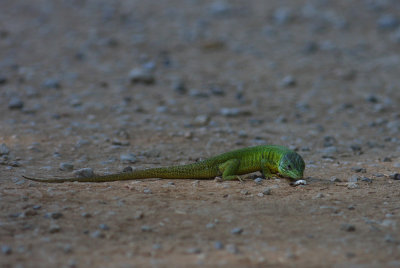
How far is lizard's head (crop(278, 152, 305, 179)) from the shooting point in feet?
19.2

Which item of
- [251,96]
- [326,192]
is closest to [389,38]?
[251,96]

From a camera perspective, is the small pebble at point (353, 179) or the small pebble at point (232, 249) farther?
the small pebble at point (353, 179)

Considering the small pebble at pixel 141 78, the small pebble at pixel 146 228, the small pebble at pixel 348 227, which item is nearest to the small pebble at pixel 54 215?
the small pebble at pixel 146 228

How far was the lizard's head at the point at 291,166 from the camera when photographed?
19.2 ft

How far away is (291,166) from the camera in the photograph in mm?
5898

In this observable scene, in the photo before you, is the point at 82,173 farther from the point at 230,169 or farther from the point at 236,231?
the point at 236,231

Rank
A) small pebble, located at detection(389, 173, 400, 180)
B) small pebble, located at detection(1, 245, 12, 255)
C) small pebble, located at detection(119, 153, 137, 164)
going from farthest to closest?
small pebble, located at detection(119, 153, 137, 164)
small pebble, located at detection(389, 173, 400, 180)
small pebble, located at detection(1, 245, 12, 255)

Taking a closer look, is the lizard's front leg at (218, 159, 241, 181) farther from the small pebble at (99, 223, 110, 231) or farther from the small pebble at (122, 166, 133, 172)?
the small pebble at (99, 223, 110, 231)

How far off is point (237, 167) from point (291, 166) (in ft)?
2.14

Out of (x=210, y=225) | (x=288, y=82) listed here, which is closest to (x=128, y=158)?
(x=210, y=225)

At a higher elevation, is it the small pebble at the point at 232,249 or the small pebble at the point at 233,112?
the small pebble at the point at 233,112

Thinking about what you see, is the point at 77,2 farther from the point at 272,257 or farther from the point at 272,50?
the point at 272,257

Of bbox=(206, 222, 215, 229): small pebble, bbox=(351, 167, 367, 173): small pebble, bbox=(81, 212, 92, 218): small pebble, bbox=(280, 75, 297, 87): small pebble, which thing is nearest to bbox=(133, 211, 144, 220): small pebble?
bbox=(81, 212, 92, 218): small pebble

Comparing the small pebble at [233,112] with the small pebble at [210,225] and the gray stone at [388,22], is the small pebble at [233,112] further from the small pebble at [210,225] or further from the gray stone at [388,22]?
the gray stone at [388,22]
